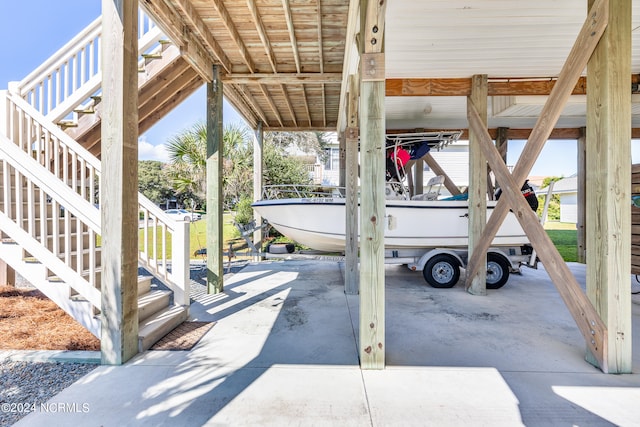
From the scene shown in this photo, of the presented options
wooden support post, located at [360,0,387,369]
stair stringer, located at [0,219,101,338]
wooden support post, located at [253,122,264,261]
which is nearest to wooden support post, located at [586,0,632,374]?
wooden support post, located at [360,0,387,369]

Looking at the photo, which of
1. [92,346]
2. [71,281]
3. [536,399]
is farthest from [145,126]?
[536,399]

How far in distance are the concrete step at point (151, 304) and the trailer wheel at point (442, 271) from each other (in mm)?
3395

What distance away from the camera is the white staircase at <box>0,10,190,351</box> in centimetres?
253

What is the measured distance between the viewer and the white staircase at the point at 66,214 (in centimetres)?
253

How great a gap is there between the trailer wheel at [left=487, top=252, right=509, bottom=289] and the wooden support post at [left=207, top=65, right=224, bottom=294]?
12.4ft

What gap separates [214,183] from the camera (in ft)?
13.3

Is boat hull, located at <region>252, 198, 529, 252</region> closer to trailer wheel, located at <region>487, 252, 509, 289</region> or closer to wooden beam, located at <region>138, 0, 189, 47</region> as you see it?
trailer wheel, located at <region>487, 252, 509, 289</region>

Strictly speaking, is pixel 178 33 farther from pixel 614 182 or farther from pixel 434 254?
pixel 434 254

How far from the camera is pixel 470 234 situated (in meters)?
4.04

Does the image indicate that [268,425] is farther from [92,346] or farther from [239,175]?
[239,175]

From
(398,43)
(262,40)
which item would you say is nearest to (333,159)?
(262,40)

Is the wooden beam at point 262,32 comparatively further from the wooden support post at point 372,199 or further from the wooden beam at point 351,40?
the wooden support post at point 372,199

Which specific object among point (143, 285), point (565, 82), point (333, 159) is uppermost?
point (333, 159)

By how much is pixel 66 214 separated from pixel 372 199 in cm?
253
